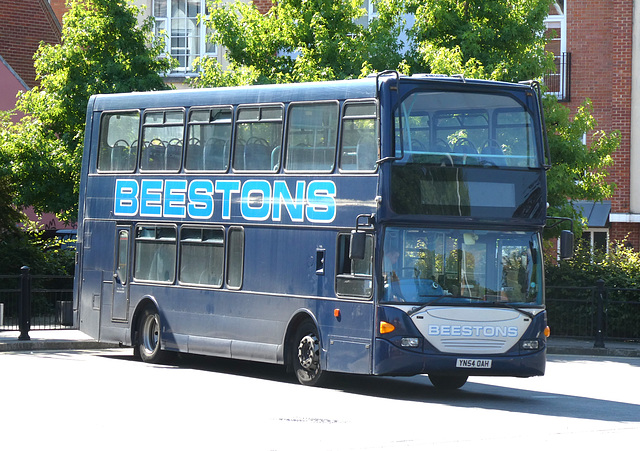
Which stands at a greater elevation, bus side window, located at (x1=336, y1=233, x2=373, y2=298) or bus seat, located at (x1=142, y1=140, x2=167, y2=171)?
bus seat, located at (x1=142, y1=140, x2=167, y2=171)

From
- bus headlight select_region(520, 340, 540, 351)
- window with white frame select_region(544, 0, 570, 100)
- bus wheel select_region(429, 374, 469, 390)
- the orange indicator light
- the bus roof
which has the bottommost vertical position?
bus wheel select_region(429, 374, 469, 390)

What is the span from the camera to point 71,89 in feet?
90.1

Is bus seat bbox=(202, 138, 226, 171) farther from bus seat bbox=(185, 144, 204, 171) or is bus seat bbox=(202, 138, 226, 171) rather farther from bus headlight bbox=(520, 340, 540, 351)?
bus headlight bbox=(520, 340, 540, 351)

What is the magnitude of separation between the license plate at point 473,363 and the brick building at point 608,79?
18619 millimetres

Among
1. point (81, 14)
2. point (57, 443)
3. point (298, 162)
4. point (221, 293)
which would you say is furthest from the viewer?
point (81, 14)

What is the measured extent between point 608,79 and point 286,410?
76.7 ft

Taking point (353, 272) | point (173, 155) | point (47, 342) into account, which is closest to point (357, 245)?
point (353, 272)

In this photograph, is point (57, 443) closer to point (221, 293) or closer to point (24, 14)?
point (221, 293)

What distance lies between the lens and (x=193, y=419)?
1176 cm

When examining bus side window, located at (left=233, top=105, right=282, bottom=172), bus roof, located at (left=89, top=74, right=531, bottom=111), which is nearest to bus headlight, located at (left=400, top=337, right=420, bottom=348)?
bus roof, located at (left=89, top=74, right=531, bottom=111)

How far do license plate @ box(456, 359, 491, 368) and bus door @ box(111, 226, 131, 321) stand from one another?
22.1 feet

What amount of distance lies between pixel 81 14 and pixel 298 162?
13754 mm

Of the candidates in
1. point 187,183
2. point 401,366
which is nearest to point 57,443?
point 401,366

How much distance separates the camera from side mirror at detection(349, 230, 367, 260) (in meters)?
14.0
